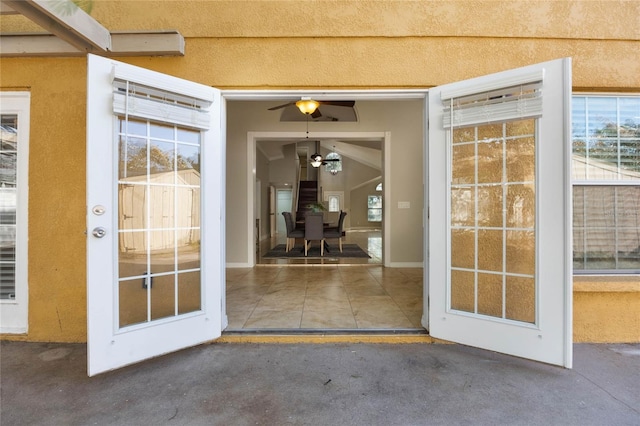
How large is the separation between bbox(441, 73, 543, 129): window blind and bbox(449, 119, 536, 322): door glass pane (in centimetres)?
8

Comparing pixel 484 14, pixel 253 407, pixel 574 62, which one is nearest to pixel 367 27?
pixel 484 14

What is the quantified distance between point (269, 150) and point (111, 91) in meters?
8.61

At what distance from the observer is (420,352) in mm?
2100

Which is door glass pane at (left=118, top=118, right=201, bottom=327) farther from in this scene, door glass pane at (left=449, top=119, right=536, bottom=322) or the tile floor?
door glass pane at (left=449, top=119, right=536, bottom=322)

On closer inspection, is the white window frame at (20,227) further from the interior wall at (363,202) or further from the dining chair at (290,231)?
the interior wall at (363,202)

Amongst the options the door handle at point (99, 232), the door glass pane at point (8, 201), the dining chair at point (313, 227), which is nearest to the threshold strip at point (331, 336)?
the door handle at point (99, 232)

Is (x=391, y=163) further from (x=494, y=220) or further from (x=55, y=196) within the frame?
(x=55, y=196)

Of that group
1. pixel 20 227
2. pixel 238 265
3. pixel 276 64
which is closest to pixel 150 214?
pixel 20 227

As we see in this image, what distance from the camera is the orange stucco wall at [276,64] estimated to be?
2252 mm

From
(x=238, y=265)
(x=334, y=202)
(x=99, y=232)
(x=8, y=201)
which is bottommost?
(x=238, y=265)

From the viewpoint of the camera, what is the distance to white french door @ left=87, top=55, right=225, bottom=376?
5.94 ft

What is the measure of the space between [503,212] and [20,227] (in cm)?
378

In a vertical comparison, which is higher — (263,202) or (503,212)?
(263,202)

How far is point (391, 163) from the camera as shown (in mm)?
5125
